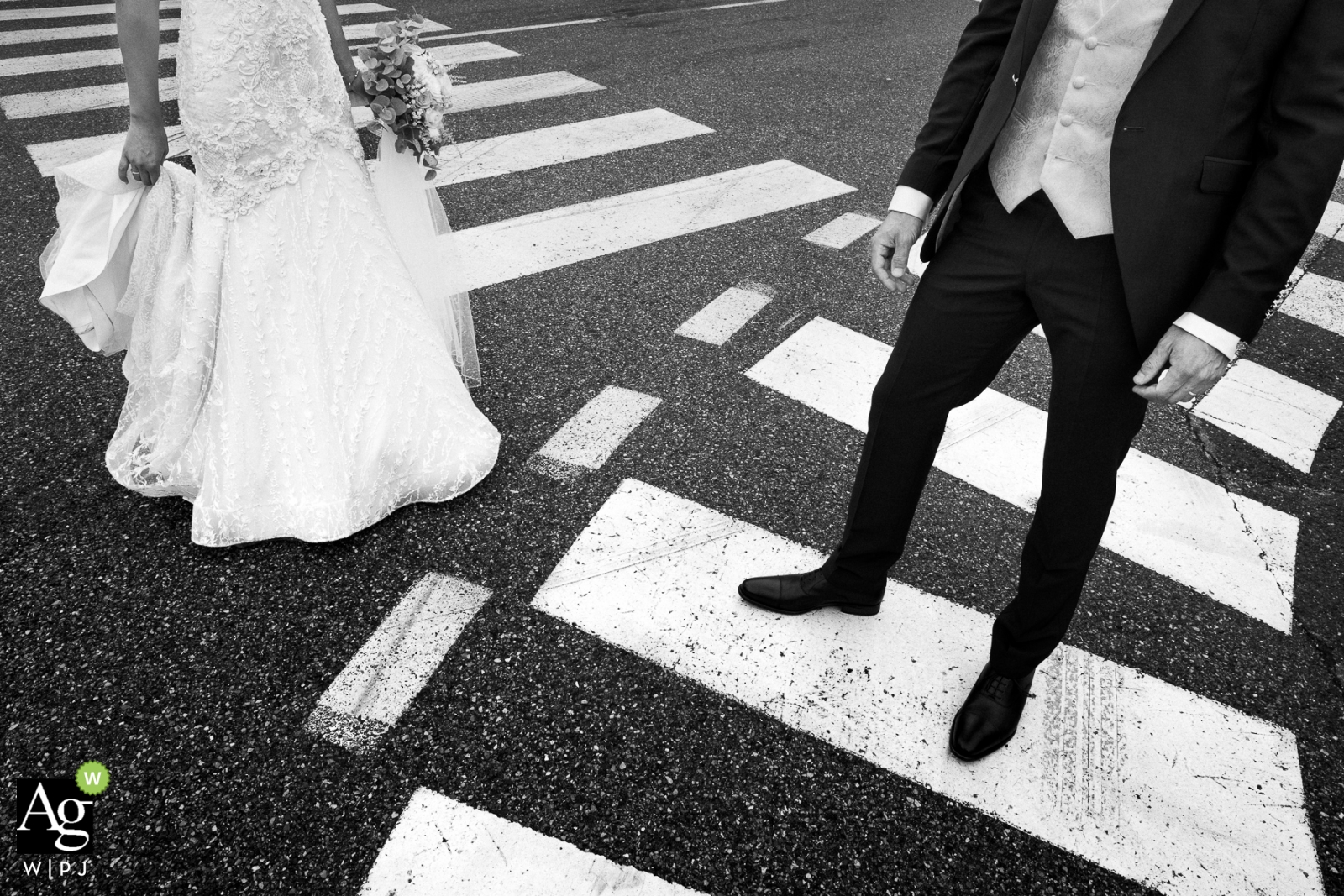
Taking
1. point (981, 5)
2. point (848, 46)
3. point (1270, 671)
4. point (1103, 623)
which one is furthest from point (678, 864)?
point (848, 46)

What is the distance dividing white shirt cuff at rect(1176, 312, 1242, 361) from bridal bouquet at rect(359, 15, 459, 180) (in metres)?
2.23

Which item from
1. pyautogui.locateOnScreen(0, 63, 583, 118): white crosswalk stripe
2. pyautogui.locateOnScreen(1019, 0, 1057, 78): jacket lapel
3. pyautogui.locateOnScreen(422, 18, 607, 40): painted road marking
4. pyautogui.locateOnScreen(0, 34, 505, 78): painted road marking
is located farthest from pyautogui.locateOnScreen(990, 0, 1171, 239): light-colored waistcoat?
pyautogui.locateOnScreen(422, 18, 607, 40): painted road marking

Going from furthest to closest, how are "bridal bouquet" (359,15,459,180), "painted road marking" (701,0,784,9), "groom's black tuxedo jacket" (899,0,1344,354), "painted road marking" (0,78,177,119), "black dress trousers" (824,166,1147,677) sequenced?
1. "painted road marking" (701,0,784,9)
2. "painted road marking" (0,78,177,119)
3. "bridal bouquet" (359,15,459,180)
4. "black dress trousers" (824,166,1147,677)
5. "groom's black tuxedo jacket" (899,0,1344,354)

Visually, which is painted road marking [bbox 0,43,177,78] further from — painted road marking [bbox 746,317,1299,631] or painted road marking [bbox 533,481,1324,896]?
painted road marking [bbox 533,481,1324,896]

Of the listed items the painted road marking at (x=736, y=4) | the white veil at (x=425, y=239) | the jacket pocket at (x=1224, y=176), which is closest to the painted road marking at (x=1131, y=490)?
the white veil at (x=425, y=239)

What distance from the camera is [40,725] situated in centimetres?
206

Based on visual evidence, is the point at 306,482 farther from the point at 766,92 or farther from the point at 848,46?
the point at 848,46

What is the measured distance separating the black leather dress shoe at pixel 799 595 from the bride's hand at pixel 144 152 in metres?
2.09

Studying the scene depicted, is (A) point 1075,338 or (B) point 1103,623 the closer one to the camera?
(A) point 1075,338

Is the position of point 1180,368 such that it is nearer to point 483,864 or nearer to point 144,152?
point 483,864

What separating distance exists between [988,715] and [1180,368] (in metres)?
1.00

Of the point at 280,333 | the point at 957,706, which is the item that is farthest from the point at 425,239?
the point at 957,706

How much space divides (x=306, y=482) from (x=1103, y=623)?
246 cm

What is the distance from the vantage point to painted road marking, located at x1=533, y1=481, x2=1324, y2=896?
2.02 m
